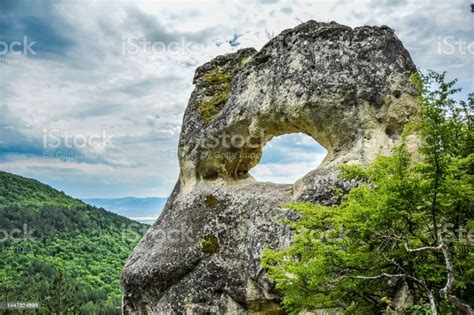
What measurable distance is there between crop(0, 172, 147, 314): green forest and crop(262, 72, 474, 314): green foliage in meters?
48.3

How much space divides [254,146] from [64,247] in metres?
83.4

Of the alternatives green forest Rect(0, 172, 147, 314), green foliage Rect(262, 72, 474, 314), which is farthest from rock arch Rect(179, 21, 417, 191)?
green forest Rect(0, 172, 147, 314)

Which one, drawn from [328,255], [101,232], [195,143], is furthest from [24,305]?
[101,232]

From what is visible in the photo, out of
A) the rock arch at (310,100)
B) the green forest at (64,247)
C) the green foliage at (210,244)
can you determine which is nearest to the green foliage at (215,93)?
the rock arch at (310,100)

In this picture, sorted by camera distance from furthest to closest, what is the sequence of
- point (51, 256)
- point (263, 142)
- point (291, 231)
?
point (51, 256) < point (263, 142) < point (291, 231)

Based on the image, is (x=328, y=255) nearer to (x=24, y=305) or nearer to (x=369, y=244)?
(x=369, y=244)

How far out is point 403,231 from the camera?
26.2ft

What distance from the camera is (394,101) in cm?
1341

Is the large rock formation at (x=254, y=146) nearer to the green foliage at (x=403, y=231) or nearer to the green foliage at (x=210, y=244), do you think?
the green foliage at (x=210, y=244)

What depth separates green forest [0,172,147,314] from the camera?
74000mm

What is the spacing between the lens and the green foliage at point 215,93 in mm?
17250

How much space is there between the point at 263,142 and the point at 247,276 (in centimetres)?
488

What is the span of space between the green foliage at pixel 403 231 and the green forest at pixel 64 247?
159 feet

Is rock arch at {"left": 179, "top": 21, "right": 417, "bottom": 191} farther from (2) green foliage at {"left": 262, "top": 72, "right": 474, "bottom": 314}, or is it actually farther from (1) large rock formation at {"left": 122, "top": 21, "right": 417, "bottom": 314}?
(2) green foliage at {"left": 262, "top": 72, "right": 474, "bottom": 314}
